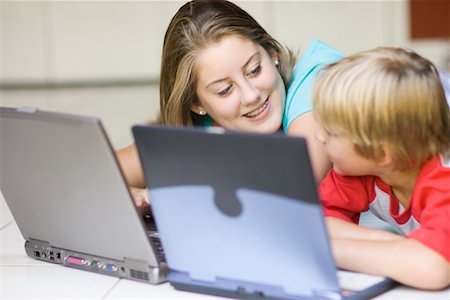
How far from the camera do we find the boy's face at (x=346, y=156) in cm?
144

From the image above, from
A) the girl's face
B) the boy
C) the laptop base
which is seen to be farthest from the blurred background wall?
the boy

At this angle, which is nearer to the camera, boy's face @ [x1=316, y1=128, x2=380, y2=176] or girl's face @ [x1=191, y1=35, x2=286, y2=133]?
boy's face @ [x1=316, y1=128, x2=380, y2=176]

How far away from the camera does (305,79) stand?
1.89 meters

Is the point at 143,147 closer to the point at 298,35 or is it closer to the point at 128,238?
the point at 128,238

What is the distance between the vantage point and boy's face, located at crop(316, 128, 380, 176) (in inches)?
56.6

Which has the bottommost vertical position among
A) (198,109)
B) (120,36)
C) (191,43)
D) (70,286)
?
(120,36)

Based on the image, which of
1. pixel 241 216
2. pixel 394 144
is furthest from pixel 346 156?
pixel 241 216

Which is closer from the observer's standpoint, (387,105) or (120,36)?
(387,105)

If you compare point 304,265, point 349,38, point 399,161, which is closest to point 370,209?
point 399,161

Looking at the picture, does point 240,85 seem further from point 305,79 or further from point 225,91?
point 305,79

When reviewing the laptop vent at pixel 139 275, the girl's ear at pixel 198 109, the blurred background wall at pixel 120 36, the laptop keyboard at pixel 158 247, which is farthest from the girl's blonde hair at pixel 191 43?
the blurred background wall at pixel 120 36

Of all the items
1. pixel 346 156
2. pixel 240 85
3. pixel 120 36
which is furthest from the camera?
pixel 120 36

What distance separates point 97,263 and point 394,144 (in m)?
0.52

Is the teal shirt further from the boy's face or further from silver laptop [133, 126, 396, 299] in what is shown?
silver laptop [133, 126, 396, 299]
